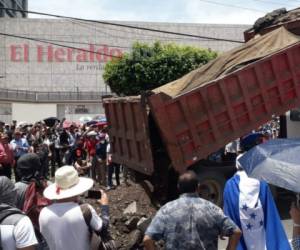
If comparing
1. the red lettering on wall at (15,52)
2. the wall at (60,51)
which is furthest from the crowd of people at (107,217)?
the red lettering on wall at (15,52)

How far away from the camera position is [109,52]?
2112 inches

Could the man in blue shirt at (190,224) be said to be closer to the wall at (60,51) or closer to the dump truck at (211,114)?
the dump truck at (211,114)

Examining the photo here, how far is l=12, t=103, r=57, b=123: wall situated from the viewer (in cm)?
4432

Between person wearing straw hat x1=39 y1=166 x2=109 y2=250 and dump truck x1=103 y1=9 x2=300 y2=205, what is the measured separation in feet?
15.3

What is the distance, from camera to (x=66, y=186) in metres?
3.66

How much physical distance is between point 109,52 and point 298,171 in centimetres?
5116

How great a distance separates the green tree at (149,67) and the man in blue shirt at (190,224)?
3007 cm

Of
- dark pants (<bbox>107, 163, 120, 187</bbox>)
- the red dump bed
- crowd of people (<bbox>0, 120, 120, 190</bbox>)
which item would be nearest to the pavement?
the red dump bed

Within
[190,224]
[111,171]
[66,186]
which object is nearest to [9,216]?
[66,186]

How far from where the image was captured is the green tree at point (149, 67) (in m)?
34.1

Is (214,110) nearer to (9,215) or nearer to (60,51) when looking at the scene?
(9,215)

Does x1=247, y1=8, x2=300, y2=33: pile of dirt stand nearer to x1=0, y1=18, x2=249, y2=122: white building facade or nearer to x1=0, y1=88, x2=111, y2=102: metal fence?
x1=0, y1=88, x2=111, y2=102: metal fence

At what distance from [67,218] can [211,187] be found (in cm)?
613

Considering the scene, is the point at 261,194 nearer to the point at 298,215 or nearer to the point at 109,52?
the point at 298,215
